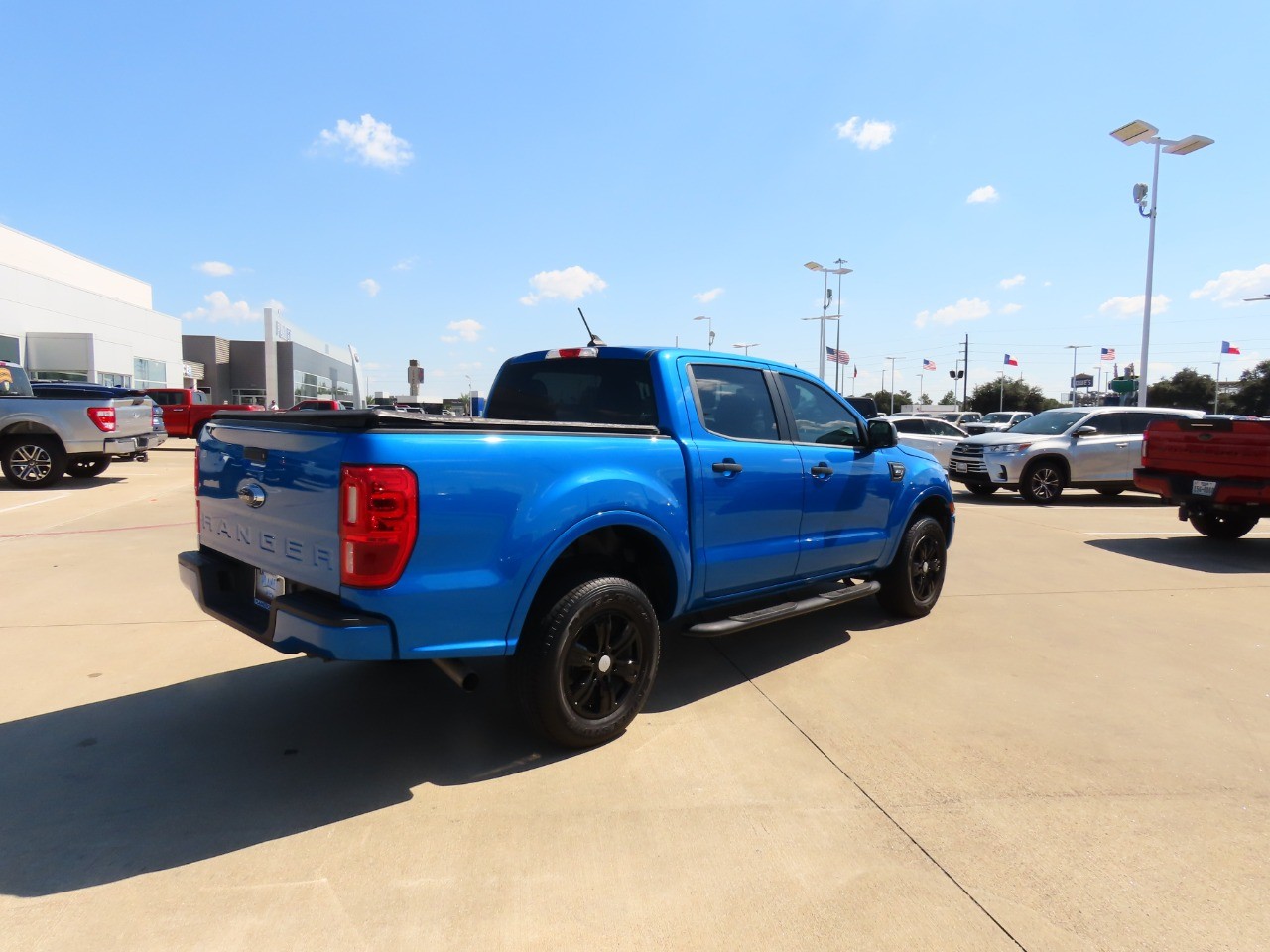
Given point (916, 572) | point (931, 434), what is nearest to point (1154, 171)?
point (931, 434)

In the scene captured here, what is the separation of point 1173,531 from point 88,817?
12413 mm

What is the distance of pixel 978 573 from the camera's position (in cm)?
777

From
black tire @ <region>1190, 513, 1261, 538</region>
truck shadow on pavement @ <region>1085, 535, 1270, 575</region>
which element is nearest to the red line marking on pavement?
truck shadow on pavement @ <region>1085, 535, 1270, 575</region>

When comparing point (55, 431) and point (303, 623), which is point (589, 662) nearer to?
point (303, 623)

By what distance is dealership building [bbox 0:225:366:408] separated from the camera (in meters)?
33.4

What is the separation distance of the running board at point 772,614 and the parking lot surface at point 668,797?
43 cm

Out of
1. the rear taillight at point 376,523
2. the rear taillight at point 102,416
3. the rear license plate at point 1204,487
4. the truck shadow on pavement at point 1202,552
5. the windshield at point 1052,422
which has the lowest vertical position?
the truck shadow on pavement at point 1202,552

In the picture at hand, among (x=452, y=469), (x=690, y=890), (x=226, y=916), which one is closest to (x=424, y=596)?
(x=452, y=469)

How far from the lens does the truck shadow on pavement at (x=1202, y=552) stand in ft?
27.4

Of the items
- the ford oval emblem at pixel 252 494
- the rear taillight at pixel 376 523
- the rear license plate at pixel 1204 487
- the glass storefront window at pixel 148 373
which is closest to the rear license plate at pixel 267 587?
the ford oval emblem at pixel 252 494

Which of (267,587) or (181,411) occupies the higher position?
(181,411)

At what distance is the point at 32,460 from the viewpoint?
12562 millimetres

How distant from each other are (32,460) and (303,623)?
12.8 m

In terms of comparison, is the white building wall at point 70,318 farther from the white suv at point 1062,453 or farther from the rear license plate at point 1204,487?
the rear license plate at point 1204,487
